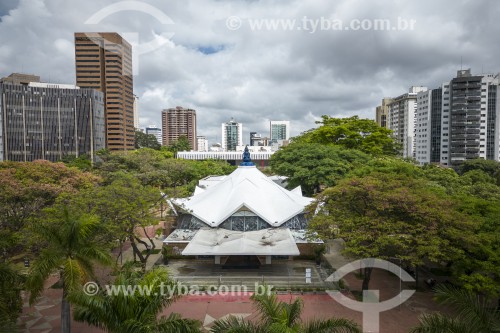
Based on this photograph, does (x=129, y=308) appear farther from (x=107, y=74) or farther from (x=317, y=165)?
(x=107, y=74)

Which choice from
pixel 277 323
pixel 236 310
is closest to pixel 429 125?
pixel 236 310

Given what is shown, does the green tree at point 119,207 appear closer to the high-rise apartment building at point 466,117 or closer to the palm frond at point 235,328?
the palm frond at point 235,328

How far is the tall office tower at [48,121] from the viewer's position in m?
72.0

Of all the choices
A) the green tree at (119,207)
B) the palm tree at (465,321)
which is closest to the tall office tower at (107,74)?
the green tree at (119,207)

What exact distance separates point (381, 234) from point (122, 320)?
36.9 ft

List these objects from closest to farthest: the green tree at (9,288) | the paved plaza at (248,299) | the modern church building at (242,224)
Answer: the green tree at (9,288)
the paved plaza at (248,299)
the modern church building at (242,224)

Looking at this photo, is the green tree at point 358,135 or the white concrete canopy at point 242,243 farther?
the green tree at point 358,135

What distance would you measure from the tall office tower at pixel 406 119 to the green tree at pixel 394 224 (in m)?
86.0

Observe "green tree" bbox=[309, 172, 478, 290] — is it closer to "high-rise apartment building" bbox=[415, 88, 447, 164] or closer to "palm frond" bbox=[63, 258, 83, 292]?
"palm frond" bbox=[63, 258, 83, 292]

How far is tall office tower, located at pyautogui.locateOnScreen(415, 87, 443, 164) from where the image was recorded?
74.8 meters

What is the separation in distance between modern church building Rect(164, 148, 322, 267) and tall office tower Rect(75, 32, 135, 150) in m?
71.2

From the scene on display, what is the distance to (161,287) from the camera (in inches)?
341

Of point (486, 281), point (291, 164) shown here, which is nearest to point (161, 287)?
point (486, 281)

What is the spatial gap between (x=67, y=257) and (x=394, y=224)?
13050 millimetres
